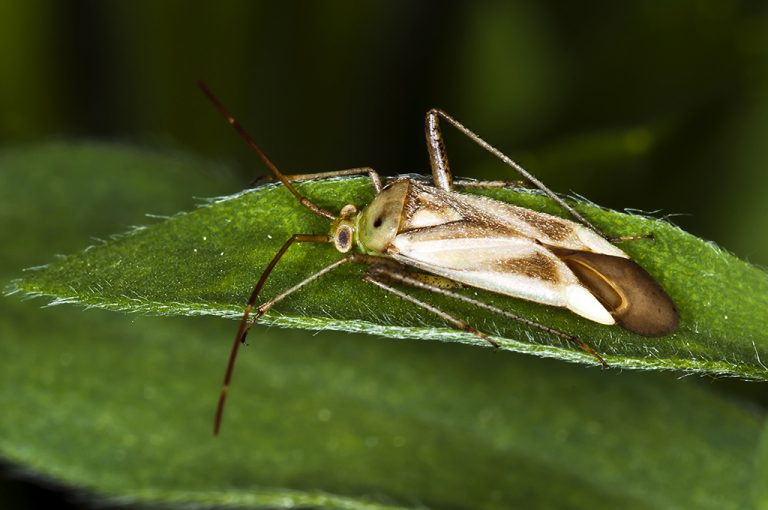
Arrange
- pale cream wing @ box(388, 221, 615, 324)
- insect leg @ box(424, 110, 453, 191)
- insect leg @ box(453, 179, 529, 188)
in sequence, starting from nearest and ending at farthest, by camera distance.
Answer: pale cream wing @ box(388, 221, 615, 324)
insect leg @ box(453, 179, 529, 188)
insect leg @ box(424, 110, 453, 191)

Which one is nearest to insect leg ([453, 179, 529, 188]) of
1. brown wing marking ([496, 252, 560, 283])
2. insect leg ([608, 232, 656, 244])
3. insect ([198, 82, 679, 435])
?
insect ([198, 82, 679, 435])

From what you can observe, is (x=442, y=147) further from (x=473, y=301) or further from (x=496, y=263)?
(x=473, y=301)

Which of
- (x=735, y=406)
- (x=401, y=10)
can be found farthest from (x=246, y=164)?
(x=735, y=406)

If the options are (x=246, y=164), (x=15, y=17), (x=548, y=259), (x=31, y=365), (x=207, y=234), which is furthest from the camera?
(x=246, y=164)

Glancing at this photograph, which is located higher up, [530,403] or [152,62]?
[152,62]

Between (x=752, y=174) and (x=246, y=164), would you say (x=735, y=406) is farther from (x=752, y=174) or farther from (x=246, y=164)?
(x=246, y=164)

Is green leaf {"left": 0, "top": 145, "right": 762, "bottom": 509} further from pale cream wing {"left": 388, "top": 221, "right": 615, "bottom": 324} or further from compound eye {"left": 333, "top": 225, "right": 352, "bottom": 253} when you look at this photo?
compound eye {"left": 333, "top": 225, "right": 352, "bottom": 253}

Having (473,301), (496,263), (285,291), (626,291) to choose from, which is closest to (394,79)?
(496,263)
